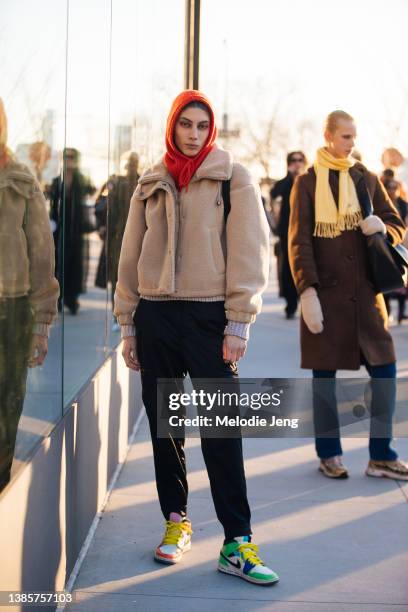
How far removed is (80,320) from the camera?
14.5 ft

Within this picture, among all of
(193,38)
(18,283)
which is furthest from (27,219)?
(193,38)

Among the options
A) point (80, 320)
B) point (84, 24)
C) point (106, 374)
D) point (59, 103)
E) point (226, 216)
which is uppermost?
point (84, 24)

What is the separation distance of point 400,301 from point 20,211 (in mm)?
9731

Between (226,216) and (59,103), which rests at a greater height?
(59,103)

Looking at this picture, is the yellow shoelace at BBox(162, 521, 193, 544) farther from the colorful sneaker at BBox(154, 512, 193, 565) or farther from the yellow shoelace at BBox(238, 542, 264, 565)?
the yellow shoelace at BBox(238, 542, 264, 565)

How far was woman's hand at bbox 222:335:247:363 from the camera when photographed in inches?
147

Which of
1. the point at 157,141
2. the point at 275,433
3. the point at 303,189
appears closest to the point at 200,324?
the point at 303,189

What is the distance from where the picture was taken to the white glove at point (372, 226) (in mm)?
5086

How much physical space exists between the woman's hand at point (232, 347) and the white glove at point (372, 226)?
159 cm

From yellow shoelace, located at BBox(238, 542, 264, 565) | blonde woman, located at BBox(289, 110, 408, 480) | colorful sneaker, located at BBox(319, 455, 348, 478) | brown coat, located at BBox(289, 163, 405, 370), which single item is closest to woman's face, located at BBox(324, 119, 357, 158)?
blonde woman, located at BBox(289, 110, 408, 480)

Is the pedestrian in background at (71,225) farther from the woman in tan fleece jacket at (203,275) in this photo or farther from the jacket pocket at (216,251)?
the jacket pocket at (216,251)

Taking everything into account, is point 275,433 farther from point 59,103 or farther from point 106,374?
point 59,103

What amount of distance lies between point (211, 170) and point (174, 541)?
5.01 feet

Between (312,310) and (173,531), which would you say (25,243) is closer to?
(173,531)
